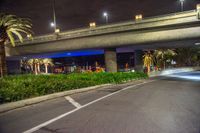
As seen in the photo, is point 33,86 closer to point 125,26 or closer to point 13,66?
point 125,26

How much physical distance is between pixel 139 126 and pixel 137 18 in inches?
896

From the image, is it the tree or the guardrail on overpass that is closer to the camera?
the guardrail on overpass

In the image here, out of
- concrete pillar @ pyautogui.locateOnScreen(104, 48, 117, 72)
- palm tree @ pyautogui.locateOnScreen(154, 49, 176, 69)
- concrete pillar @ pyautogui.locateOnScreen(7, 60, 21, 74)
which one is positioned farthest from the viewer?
concrete pillar @ pyautogui.locateOnScreen(7, 60, 21, 74)

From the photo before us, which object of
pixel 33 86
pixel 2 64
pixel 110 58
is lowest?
pixel 33 86

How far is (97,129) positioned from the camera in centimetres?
643

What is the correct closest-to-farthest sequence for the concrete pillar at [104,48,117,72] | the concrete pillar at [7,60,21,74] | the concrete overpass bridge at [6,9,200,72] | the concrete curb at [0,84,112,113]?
the concrete curb at [0,84,112,113] < the concrete overpass bridge at [6,9,200,72] < the concrete pillar at [104,48,117,72] < the concrete pillar at [7,60,21,74]

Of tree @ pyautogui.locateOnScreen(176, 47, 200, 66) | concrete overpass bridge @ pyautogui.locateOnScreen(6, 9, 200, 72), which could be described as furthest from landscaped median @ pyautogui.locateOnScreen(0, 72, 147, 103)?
tree @ pyautogui.locateOnScreen(176, 47, 200, 66)

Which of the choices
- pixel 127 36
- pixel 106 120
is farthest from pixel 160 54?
pixel 106 120

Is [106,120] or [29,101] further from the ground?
[29,101]

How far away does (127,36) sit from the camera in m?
28.5

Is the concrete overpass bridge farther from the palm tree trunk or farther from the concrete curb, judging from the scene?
the concrete curb

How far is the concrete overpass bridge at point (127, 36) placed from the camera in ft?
78.9

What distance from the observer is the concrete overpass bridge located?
24.1 m

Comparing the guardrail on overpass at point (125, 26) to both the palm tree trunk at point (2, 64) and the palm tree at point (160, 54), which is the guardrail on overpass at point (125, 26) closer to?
the palm tree trunk at point (2, 64)
